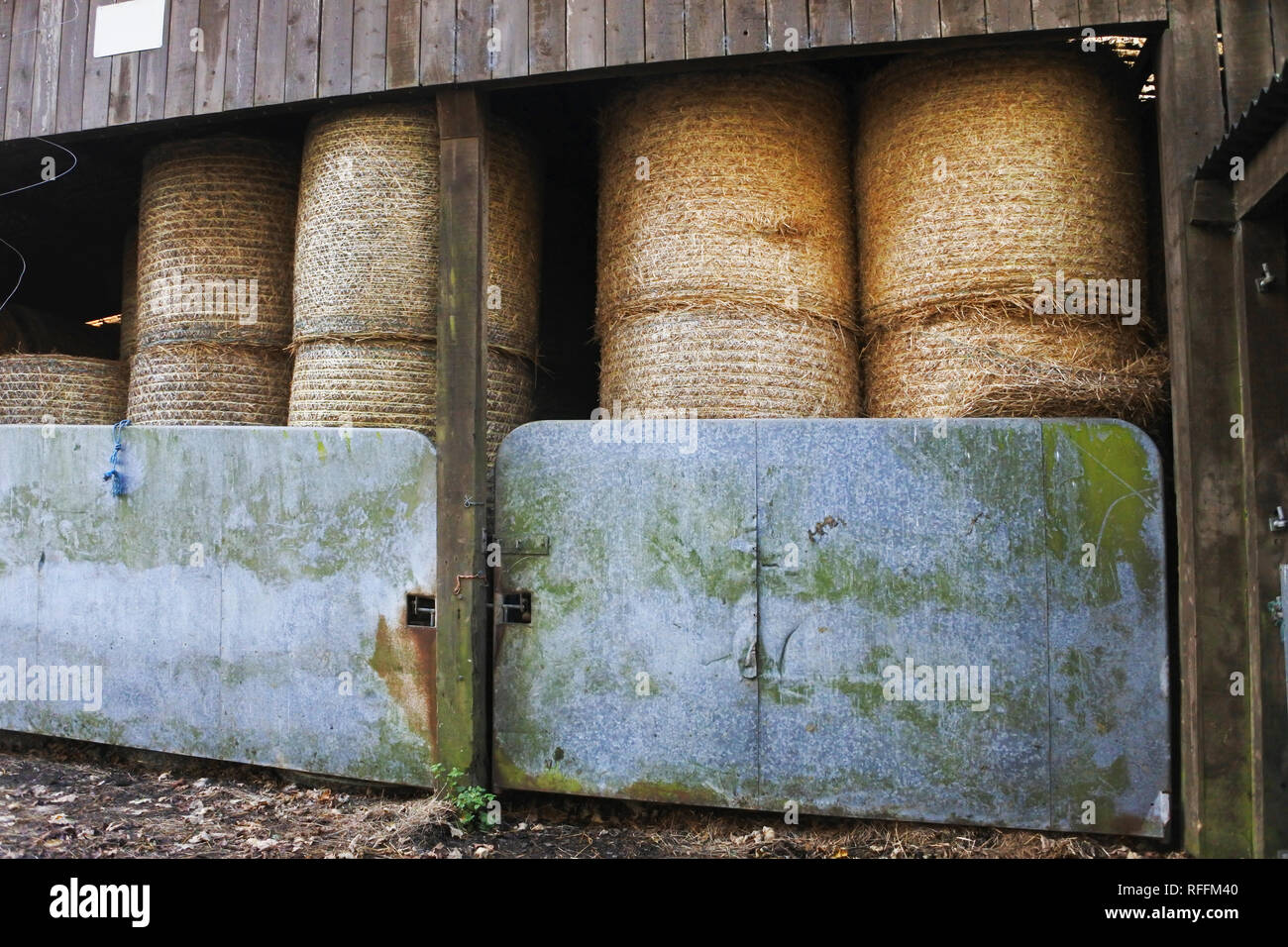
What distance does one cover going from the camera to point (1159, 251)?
402 cm

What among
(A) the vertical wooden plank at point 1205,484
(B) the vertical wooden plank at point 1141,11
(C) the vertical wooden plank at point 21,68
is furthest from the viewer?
(C) the vertical wooden plank at point 21,68

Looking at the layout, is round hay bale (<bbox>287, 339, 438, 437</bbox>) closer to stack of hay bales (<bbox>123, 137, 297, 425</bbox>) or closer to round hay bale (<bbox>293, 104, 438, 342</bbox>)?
round hay bale (<bbox>293, 104, 438, 342</bbox>)

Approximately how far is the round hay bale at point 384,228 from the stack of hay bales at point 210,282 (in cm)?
73

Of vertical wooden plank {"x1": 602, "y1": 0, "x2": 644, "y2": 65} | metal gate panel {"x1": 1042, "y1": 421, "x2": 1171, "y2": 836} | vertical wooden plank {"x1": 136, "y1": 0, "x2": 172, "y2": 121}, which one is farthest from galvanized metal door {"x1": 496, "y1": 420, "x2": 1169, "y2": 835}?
vertical wooden plank {"x1": 136, "y1": 0, "x2": 172, "y2": 121}

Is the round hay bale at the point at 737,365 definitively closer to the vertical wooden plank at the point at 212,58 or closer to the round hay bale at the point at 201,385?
the round hay bale at the point at 201,385

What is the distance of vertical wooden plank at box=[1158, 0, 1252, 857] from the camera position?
3145 mm

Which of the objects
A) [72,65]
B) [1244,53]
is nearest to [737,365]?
[1244,53]

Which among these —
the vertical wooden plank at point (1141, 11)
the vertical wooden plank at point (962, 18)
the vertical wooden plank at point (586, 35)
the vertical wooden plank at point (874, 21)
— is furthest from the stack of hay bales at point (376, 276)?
the vertical wooden plank at point (1141, 11)

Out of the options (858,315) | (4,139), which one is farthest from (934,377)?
(4,139)

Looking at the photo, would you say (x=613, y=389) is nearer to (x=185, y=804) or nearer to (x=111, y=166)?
(x=185, y=804)

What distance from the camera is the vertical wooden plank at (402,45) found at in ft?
12.8

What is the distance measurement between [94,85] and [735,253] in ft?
10.8

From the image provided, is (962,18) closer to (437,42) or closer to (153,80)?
(437,42)
